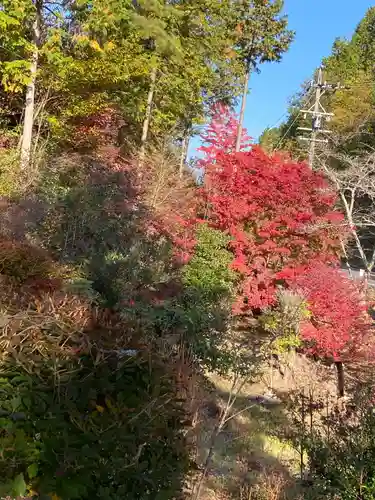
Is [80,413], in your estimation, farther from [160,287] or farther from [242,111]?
[242,111]

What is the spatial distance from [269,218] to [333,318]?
8.07 feet

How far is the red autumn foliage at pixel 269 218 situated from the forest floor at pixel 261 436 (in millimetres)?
1642

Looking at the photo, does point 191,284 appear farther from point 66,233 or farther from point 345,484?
point 345,484

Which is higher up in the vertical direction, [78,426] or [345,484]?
[78,426]

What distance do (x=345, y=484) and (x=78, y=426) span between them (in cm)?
237

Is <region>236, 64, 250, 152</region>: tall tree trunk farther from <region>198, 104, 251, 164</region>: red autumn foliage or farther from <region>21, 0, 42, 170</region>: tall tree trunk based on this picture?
<region>21, 0, 42, 170</region>: tall tree trunk

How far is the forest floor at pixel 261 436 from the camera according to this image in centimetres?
471

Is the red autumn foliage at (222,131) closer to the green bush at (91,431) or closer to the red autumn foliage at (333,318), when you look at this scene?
the red autumn foliage at (333,318)

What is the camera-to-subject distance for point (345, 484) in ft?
10.9

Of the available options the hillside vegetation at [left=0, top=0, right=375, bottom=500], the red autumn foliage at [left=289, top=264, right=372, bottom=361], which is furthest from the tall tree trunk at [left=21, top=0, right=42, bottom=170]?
the red autumn foliage at [left=289, top=264, right=372, bottom=361]

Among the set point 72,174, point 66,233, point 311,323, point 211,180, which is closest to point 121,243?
point 66,233

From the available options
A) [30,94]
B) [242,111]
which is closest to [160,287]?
[30,94]

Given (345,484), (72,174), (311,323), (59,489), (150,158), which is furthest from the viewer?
(150,158)

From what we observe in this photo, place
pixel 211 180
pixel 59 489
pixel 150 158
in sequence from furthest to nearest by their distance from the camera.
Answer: pixel 150 158
pixel 211 180
pixel 59 489
